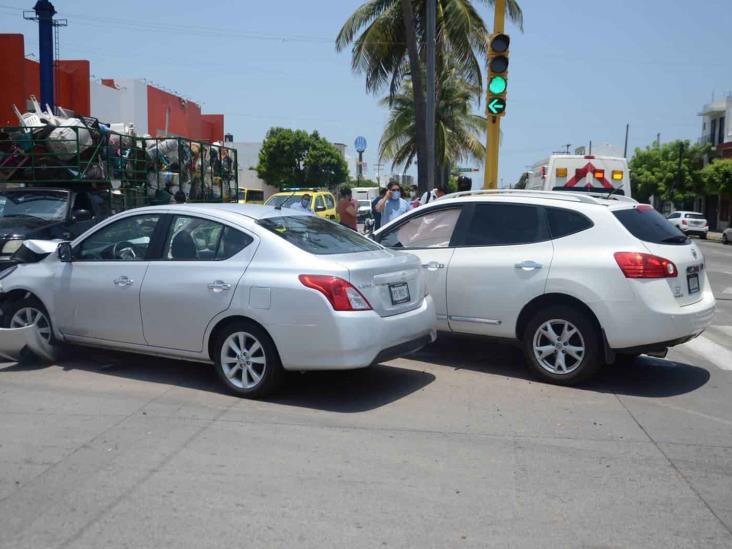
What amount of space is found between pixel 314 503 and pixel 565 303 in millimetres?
3482

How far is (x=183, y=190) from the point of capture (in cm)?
1496

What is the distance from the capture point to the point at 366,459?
207 inches

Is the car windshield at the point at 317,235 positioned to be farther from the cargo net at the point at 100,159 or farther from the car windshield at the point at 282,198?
the car windshield at the point at 282,198

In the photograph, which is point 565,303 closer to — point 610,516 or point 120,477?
point 610,516

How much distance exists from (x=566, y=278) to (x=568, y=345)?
61 cm

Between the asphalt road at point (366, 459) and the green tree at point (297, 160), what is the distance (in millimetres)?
55886

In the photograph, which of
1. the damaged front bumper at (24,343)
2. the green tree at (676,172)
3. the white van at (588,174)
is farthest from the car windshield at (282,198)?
the green tree at (676,172)

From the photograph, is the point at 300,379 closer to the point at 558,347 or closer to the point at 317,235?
the point at 317,235

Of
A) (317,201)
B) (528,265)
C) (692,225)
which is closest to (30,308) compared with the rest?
(528,265)

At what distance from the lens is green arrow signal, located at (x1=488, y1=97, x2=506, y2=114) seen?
11219 millimetres

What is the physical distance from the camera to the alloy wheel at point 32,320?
305 inches

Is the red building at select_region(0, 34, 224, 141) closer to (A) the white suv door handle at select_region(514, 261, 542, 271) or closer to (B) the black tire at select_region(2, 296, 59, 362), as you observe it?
(B) the black tire at select_region(2, 296, 59, 362)

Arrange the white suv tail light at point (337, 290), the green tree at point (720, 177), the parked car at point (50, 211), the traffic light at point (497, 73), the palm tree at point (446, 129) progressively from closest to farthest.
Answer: the white suv tail light at point (337, 290) → the traffic light at point (497, 73) → the parked car at point (50, 211) → the palm tree at point (446, 129) → the green tree at point (720, 177)

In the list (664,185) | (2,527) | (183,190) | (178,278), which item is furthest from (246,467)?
(664,185)
